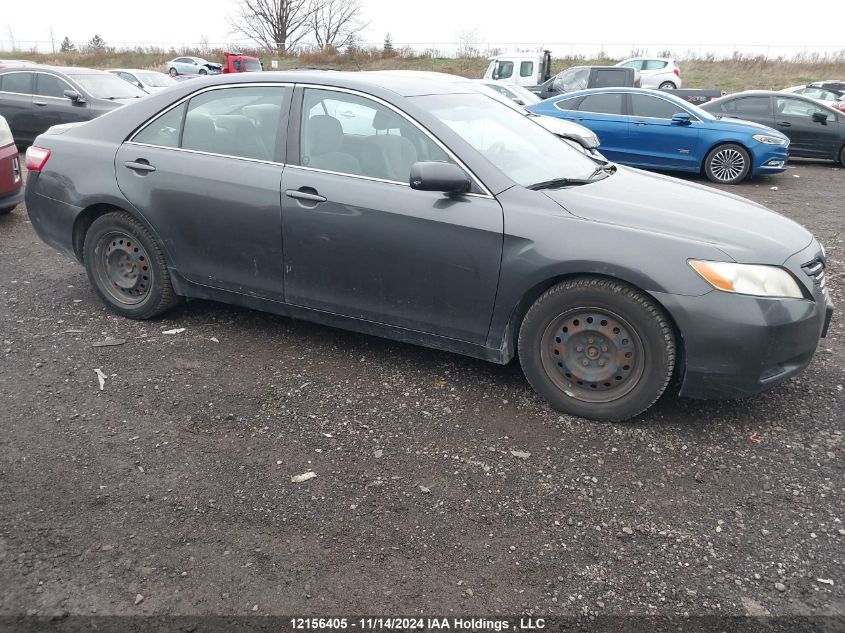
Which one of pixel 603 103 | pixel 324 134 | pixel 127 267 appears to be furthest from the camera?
pixel 603 103

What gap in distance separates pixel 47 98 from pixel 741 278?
12493mm

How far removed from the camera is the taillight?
15.9 feet

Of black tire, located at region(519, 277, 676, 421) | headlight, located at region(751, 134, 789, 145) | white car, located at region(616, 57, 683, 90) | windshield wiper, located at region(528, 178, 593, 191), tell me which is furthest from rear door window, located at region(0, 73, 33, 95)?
white car, located at region(616, 57, 683, 90)

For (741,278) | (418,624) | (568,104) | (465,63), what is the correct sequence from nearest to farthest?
1. (418,624)
2. (741,278)
3. (568,104)
4. (465,63)

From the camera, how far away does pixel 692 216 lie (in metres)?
3.60

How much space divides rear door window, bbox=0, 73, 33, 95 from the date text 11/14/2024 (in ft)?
42.3

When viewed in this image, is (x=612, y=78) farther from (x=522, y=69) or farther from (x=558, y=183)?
(x=558, y=183)

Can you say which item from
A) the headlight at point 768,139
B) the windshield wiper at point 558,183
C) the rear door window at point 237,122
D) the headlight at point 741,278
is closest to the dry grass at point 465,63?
the headlight at point 768,139

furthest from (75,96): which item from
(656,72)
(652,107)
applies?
(656,72)

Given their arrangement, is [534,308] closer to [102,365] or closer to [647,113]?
[102,365]

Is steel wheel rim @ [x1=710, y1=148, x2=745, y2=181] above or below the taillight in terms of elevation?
below

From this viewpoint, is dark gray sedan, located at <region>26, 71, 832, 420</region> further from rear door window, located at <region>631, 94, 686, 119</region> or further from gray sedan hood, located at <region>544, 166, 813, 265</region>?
rear door window, located at <region>631, 94, 686, 119</region>

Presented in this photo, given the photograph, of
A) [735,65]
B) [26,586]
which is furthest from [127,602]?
[735,65]

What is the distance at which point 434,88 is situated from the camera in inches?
169
